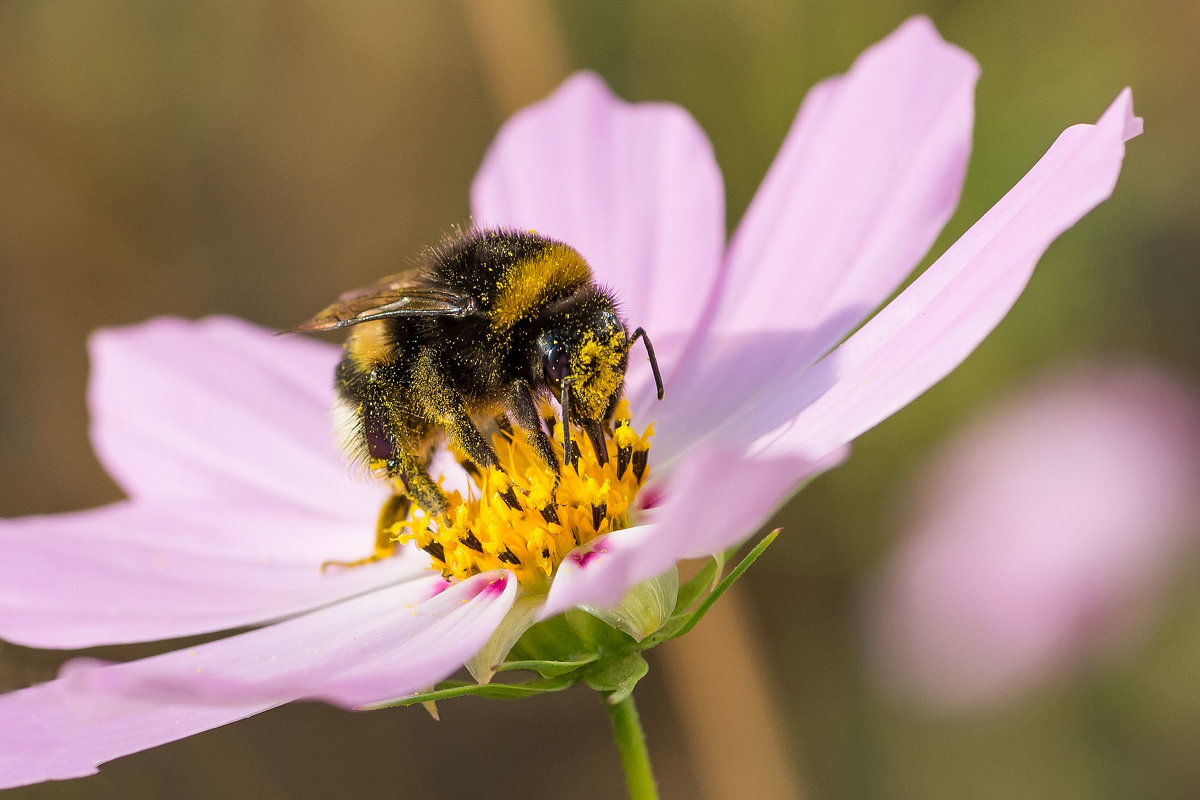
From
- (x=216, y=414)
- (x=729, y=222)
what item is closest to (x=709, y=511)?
(x=216, y=414)

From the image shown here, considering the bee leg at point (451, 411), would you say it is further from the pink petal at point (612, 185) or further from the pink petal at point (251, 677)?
the pink petal at point (612, 185)

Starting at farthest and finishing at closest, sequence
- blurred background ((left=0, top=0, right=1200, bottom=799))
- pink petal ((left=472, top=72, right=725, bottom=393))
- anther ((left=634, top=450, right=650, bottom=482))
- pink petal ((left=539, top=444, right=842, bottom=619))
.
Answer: blurred background ((left=0, top=0, right=1200, bottom=799)), pink petal ((left=472, top=72, right=725, bottom=393)), anther ((left=634, top=450, right=650, bottom=482)), pink petal ((left=539, top=444, right=842, bottom=619))

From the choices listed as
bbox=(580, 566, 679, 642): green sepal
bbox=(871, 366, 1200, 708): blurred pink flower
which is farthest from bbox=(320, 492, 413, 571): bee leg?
bbox=(871, 366, 1200, 708): blurred pink flower

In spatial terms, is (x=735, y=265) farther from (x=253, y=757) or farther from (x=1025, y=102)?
(x=253, y=757)

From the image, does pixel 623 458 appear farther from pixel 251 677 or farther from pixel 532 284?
pixel 251 677

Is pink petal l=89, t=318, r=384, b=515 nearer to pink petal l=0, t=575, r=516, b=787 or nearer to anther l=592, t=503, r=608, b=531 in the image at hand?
pink petal l=0, t=575, r=516, b=787

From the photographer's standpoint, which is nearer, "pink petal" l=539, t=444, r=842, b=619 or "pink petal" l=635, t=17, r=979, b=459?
"pink petal" l=539, t=444, r=842, b=619

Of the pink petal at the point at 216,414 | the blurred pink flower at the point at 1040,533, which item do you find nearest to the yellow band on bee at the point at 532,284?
the pink petal at the point at 216,414
